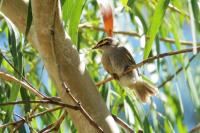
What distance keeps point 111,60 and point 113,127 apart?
116 centimetres

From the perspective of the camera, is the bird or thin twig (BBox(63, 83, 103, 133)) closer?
thin twig (BBox(63, 83, 103, 133))

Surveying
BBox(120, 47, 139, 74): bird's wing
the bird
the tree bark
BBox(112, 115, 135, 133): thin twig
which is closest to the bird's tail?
the bird

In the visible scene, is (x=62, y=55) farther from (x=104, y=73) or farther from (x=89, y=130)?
(x=104, y=73)

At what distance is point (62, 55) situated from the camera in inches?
55.5

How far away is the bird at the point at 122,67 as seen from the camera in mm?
2347

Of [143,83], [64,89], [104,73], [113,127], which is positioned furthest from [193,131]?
[104,73]

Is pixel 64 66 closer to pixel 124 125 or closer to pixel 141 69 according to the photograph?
pixel 124 125

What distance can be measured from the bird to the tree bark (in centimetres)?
80

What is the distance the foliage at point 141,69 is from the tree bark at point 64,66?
4cm

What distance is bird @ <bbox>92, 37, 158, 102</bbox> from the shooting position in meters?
2.35

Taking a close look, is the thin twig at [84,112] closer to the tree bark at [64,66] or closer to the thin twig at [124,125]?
the tree bark at [64,66]

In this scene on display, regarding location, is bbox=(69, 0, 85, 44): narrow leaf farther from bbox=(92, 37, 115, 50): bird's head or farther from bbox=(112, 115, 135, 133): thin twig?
bbox=(92, 37, 115, 50): bird's head

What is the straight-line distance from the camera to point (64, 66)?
140 cm

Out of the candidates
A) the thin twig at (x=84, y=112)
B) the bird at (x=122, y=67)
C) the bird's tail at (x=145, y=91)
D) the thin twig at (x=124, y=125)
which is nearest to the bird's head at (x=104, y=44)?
Answer: the bird at (x=122, y=67)
